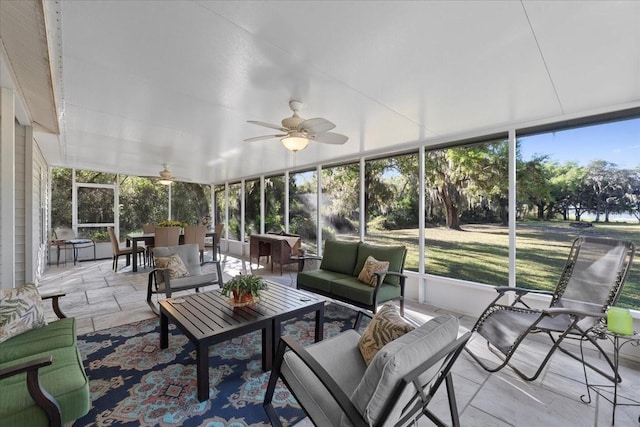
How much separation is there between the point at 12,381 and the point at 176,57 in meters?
2.20

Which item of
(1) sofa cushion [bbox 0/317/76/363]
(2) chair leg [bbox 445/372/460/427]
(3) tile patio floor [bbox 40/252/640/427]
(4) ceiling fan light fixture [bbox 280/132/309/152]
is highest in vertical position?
(4) ceiling fan light fixture [bbox 280/132/309/152]

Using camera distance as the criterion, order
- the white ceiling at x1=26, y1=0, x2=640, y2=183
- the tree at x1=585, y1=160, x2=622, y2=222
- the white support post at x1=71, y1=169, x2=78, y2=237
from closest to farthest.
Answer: the white ceiling at x1=26, y1=0, x2=640, y2=183 → the tree at x1=585, y1=160, x2=622, y2=222 → the white support post at x1=71, y1=169, x2=78, y2=237

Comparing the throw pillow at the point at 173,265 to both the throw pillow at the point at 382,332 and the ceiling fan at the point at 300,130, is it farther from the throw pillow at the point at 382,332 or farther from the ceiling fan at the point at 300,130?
the throw pillow at the point at 382,332

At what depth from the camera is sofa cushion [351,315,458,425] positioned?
1.13 m

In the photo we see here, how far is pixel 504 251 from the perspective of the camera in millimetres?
3748

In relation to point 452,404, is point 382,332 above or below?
above

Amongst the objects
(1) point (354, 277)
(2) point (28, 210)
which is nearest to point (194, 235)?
(2) point (28, 210)

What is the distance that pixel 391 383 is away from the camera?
1126 mm

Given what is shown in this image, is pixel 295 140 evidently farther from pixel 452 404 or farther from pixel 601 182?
pixel 601 182

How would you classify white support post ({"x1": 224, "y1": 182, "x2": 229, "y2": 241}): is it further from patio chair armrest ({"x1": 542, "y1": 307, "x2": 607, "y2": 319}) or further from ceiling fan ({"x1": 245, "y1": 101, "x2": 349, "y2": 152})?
patio chair armrest ({"x1": 542, "y1": 307, "x2": 607, "y2": 319})

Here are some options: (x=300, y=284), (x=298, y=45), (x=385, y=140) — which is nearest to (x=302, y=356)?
(x=298, y=45)

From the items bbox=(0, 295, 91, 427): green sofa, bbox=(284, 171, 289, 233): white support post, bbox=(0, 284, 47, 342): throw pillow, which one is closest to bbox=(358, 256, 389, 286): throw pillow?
bbox=(0, 295, 91, 427): green sofa

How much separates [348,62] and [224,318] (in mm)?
2301

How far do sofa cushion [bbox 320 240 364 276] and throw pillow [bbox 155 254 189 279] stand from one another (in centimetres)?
202
